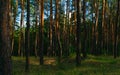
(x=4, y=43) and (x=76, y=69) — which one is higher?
(x=4, y=43)

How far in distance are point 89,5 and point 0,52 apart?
57077mm

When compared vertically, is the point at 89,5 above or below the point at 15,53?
above

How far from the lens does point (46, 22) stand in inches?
2596

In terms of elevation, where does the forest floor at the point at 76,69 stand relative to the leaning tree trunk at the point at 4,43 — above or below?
below

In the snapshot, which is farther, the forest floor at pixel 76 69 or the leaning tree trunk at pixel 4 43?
the forest floor at pixel 76 69

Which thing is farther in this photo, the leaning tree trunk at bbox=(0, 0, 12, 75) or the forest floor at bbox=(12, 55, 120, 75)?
the forest floor at bbox=(12, 55, 120, 75)

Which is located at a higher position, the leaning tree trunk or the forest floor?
the leaning tree trunk

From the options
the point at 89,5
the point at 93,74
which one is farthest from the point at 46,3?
the point at 93,74

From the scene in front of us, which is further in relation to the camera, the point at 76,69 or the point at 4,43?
the point at 76,69

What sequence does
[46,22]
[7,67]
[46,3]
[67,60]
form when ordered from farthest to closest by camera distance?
[46,22]
[46,3]
[67,60]
[7,67]

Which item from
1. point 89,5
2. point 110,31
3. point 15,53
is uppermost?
point 89,5

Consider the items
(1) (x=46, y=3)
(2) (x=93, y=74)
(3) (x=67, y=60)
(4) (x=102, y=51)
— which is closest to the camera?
(2) (x=93, y=74)

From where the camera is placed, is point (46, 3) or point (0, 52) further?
point (46, 3)

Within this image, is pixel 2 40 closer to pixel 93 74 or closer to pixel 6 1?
pixel 6 1
